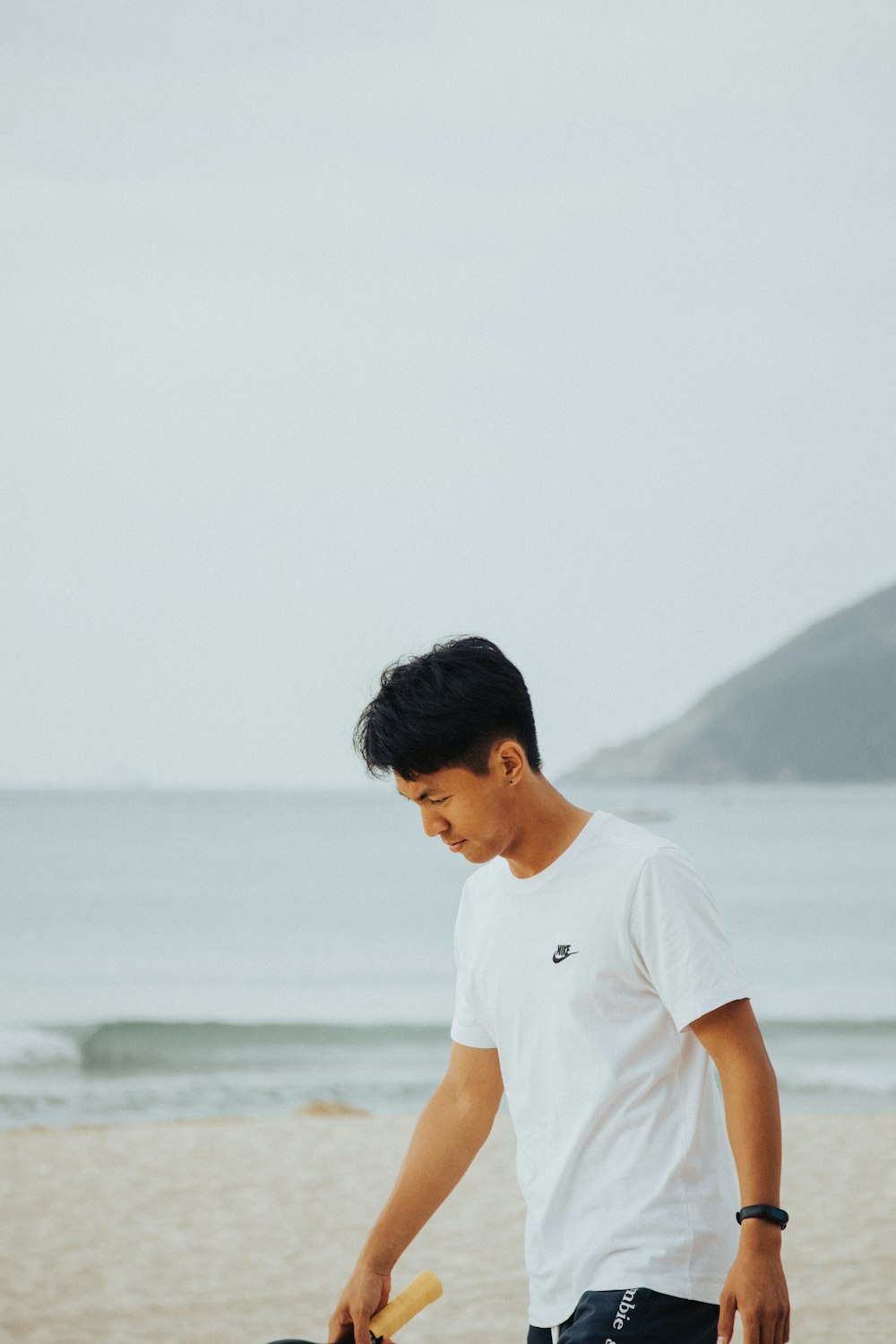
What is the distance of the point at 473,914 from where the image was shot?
187 cm

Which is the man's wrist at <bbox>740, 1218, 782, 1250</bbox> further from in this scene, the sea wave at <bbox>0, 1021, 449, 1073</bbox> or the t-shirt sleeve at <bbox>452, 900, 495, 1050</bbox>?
the sea wave at <bbox>0, 1021, 449, 1073</bbox>

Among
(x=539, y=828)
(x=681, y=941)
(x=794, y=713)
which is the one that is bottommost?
(x=681, y=941)

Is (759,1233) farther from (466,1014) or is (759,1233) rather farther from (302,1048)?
(302,1048)

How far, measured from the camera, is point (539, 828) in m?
1.74

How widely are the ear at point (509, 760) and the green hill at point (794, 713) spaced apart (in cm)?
4425

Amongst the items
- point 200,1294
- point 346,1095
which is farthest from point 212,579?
point 200,1294

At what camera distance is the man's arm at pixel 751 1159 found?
1.47 meters

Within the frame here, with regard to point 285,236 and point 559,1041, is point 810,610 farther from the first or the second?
point 559,1041

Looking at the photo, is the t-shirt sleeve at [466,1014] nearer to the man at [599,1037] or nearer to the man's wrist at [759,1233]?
the man at [599,1037]

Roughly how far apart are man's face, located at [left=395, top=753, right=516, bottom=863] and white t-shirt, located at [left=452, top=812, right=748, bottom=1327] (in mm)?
95

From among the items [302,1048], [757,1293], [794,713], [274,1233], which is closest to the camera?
[757,1293]

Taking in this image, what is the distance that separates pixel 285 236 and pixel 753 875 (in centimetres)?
1688

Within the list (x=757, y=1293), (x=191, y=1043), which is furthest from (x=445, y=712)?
(x=191, y=1043)

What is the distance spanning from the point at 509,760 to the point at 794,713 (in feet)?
150
